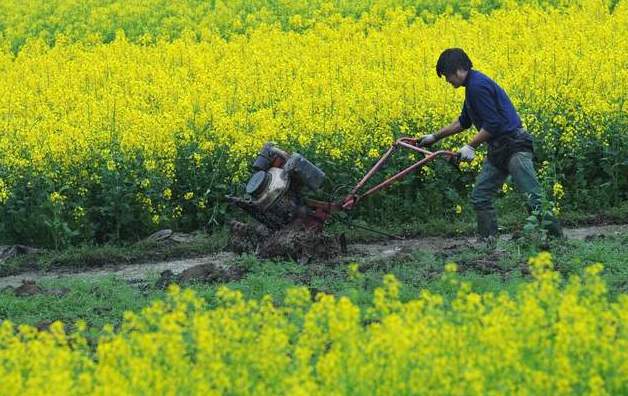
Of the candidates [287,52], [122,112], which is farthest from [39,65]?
[122,112]

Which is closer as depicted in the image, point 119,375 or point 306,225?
point 119,375

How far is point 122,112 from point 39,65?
560 centimetres

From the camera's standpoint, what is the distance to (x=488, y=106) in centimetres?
1001

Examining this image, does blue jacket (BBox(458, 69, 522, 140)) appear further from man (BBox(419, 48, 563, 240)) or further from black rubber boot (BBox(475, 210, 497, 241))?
black rubber boot (BBox(475, 210, 497, 241))

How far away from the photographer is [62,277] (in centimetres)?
1120

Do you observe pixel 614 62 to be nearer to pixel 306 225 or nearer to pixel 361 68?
pixel 361 68

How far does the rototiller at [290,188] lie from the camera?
10.2 meters

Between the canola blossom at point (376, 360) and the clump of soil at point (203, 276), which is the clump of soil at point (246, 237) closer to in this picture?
the clump of soil at point (203, 276)

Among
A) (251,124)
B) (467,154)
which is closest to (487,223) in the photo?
(467,154)

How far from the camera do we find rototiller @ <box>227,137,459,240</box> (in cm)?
1023

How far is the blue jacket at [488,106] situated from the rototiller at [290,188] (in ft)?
1.27

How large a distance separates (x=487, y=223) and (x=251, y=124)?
373 centimetres

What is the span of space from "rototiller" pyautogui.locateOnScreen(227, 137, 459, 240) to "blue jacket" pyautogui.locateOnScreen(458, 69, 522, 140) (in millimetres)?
387

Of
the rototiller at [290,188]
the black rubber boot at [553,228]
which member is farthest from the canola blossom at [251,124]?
the rototiller at [290,188]
